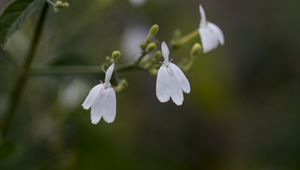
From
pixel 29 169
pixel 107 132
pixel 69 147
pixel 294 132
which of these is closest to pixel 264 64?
pixel 294 132


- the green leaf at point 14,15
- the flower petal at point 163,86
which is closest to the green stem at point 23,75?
the green leaf at point 14,15

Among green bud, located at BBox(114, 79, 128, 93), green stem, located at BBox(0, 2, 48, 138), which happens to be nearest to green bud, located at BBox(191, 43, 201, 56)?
green bud, located at BBox(114, 79, 128, 93)

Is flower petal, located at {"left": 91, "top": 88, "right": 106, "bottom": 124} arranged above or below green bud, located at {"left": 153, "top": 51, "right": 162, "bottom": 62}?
below

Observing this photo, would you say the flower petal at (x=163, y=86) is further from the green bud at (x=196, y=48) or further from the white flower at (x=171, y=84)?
the green bud at (x=196, y=48)

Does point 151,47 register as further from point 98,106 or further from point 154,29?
point 98,106

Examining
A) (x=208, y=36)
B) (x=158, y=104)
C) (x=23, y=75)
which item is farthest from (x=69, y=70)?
(x=158, y=104)

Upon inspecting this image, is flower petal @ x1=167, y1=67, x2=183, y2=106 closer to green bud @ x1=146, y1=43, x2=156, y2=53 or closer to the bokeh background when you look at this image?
green bud @ x1=146, y1=43, x2=156, y2=53
